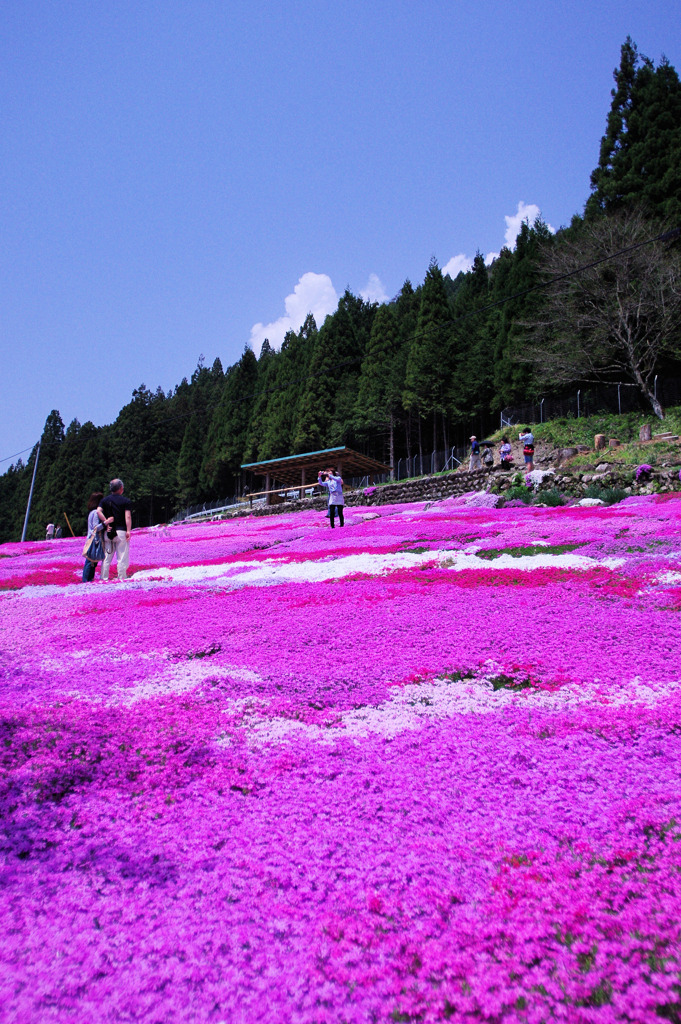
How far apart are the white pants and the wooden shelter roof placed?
24.4 metres

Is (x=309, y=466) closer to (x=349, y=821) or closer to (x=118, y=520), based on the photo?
(x=118, y=520)

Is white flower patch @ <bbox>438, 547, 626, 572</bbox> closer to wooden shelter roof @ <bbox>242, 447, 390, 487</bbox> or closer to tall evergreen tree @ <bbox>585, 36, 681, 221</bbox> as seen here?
wooden shelter roof @ <bbox>242, 447, 390, 487</bbox>

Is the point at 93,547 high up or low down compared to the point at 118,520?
down

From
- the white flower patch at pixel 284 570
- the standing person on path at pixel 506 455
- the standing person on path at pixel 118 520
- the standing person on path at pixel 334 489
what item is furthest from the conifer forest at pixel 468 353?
the standing person on path at pixel 118 520

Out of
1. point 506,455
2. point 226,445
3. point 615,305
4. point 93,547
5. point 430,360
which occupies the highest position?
point 430,360

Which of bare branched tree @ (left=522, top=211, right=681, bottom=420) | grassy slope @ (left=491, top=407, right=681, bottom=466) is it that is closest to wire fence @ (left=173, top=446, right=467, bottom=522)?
grassy slope @ (left=491, top=407, right=681, bottom=466)

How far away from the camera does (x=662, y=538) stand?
8422mm

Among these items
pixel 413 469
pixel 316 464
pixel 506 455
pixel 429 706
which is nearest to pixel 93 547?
pixel 429 706

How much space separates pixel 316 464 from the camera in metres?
39.4

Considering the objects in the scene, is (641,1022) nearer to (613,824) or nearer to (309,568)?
(613,824)

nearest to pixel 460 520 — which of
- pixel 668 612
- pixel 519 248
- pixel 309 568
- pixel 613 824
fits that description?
pixel 309 568

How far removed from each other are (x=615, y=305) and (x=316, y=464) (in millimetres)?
20897

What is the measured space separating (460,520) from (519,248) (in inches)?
1662

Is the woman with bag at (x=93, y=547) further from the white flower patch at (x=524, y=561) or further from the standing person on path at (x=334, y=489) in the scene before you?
the standing person on path at (x=334, y=489)
